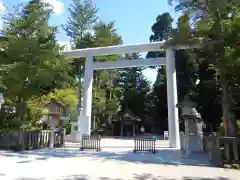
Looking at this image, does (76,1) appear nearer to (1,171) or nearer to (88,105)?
(88,105)

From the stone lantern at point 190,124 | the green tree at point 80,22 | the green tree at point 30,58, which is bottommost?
the stone lantern at point 190,124

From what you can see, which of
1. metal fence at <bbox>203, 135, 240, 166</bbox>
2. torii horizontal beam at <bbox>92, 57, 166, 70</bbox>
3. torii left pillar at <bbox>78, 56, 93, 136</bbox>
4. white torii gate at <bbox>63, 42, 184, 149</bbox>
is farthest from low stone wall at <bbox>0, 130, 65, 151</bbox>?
metal fence at <bbox>203, 135, 240, 166</bbox>

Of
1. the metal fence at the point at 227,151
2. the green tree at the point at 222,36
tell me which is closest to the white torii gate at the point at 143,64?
the green tree at the point at 222,36

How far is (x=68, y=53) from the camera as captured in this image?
579 inches

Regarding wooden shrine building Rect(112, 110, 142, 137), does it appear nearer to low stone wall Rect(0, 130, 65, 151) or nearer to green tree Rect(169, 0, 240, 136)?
low stone wall Rect(0, 130, 65, 151)

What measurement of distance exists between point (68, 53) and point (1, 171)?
10324 mm

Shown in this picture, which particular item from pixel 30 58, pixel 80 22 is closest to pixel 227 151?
pixel 30 58

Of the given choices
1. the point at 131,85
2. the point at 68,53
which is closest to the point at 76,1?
the point at 68,53

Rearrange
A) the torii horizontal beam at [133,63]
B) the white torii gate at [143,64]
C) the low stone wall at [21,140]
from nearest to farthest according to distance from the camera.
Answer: the low stone wall at [21,140], the white torii gate at [143,64], the torii horizontal beam at [133,63]

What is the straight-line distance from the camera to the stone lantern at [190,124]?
9.02 meters

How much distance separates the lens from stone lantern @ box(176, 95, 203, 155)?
9.02 metres

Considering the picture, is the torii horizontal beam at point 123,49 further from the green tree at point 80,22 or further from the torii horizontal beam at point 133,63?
the green tree at point 80,22

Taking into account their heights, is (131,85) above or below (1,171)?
above

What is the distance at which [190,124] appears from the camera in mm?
10000
